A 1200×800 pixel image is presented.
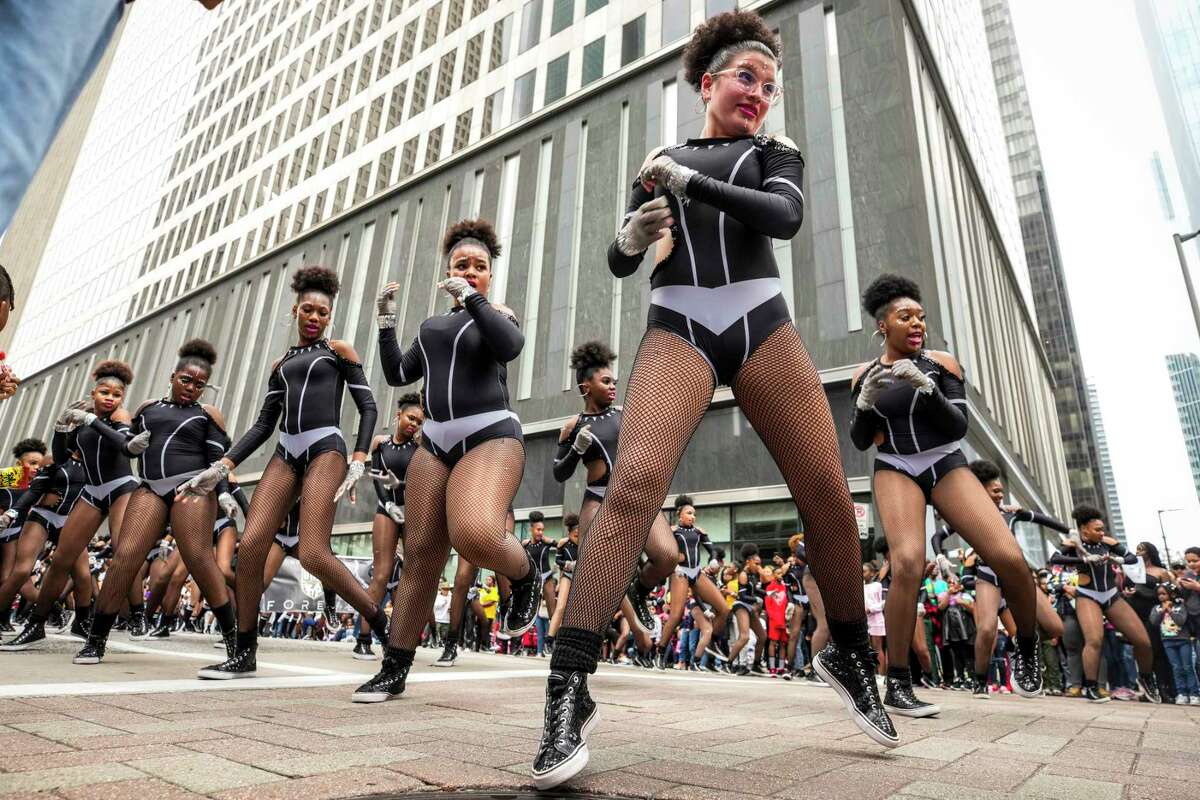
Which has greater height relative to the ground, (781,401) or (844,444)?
(844,444)

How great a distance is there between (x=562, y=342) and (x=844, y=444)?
9375 millimetres

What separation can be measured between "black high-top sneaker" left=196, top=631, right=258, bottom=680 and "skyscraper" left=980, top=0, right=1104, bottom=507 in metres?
91.1

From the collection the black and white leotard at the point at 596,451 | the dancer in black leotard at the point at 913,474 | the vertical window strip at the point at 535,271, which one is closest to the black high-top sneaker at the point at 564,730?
the dancer in black leotard at the point at 913,474

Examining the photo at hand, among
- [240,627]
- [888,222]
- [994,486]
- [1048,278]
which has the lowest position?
[240,627]

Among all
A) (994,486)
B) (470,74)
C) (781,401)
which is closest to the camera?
(781,401)

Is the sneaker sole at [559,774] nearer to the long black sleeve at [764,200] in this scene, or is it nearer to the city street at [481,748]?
the city street at [481,748]

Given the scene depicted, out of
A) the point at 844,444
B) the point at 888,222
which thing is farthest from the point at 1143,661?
the point at 888,222

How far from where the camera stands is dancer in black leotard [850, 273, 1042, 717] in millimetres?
3971

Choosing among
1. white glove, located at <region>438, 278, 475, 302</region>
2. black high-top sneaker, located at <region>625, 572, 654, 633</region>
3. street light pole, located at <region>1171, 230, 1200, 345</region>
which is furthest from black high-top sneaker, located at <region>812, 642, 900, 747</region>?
street light pole, located at <region>1171, 230, 1200, 345</region>

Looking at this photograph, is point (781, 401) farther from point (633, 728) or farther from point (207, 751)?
point (207, 751)

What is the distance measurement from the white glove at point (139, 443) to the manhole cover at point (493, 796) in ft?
16.0

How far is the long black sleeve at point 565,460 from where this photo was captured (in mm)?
6160

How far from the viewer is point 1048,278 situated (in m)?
98.8

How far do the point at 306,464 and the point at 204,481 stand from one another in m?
0.80
